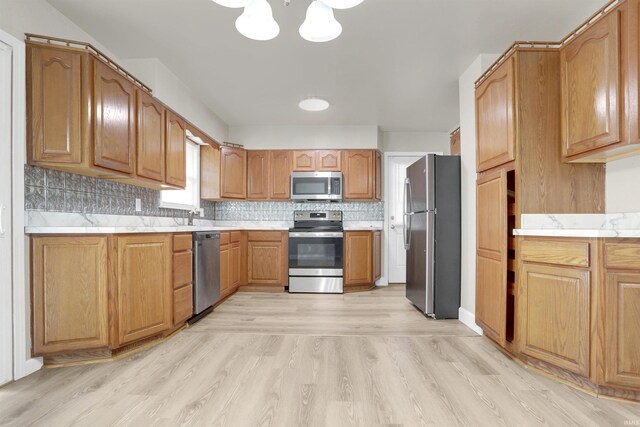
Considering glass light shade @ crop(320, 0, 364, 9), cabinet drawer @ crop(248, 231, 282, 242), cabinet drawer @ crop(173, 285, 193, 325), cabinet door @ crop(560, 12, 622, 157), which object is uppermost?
glass light shade @ crop(320, 0, 364, 9)

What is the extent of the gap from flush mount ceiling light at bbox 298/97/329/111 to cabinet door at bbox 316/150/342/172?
3.40 feet

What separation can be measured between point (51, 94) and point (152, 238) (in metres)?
1.10

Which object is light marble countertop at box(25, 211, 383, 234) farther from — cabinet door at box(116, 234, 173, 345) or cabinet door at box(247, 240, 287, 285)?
cabinet door at box(247, 240, 287, 285)

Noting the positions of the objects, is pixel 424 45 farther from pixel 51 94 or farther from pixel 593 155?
pixel 51 94

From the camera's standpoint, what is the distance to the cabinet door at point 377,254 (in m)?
4.69

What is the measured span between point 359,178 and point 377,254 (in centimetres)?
116

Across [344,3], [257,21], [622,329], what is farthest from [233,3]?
[622,329]

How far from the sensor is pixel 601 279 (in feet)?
5.58

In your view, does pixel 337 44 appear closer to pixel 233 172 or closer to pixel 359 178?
pixel 359 178

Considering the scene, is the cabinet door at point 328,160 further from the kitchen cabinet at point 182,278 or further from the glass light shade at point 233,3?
the glass light shade at point 233,3

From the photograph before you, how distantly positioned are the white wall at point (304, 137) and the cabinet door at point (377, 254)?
4.33 ft

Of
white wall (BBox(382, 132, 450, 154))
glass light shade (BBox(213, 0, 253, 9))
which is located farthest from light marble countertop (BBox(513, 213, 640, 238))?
white wall (BBox(382, 132, 450, 154))

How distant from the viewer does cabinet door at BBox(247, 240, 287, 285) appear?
4.49 metres

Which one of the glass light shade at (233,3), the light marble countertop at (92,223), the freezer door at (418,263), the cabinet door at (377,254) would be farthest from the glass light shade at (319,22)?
the cabinet door at (377,254)
